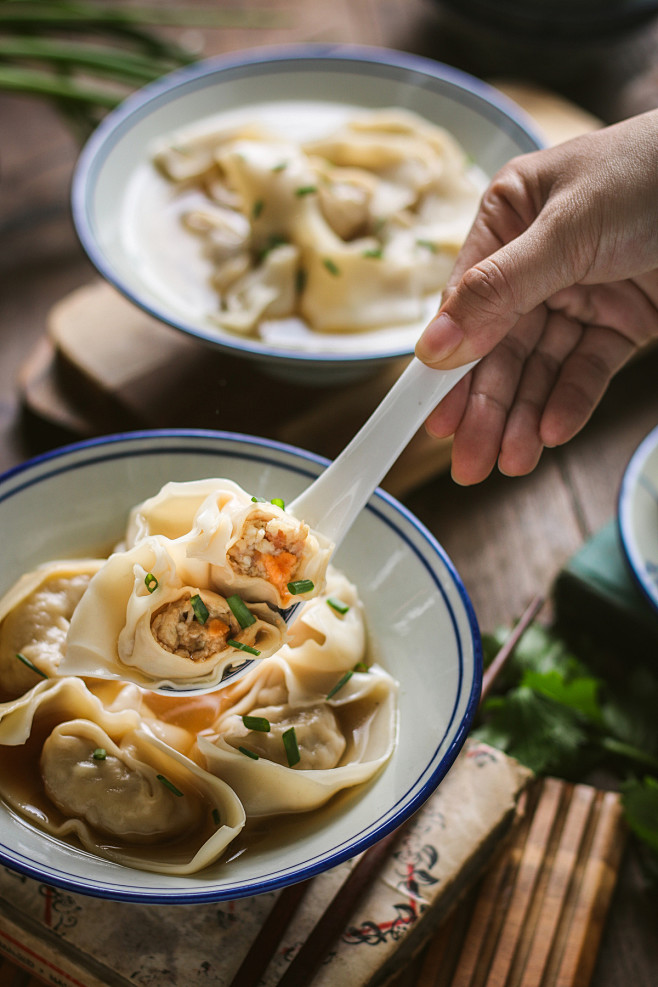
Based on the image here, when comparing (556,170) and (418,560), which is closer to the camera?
(418,560)

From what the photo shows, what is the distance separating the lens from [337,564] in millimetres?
1824

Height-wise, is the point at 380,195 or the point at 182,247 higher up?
the point at 380,195

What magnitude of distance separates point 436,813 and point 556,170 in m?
1.29

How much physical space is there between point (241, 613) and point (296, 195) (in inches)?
59.1

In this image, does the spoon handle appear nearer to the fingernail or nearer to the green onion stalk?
the fingernail

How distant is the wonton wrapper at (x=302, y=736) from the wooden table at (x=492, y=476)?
540 mm

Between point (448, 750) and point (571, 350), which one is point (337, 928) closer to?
point (448, 750)

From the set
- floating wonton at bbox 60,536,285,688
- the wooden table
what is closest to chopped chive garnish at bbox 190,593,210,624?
floating wonton at bbox 60,536,285,688


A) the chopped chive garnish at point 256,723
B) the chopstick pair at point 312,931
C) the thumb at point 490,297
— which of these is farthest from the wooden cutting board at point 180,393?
the chopstick pair at point 312,931

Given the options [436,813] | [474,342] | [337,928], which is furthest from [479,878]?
[474,342]

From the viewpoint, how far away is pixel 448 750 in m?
1.42

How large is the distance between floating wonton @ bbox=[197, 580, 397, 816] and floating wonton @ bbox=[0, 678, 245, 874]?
0.19 ft

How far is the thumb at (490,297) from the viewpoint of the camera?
155 cm

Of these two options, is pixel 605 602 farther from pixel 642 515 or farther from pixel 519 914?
pixel 519 914
